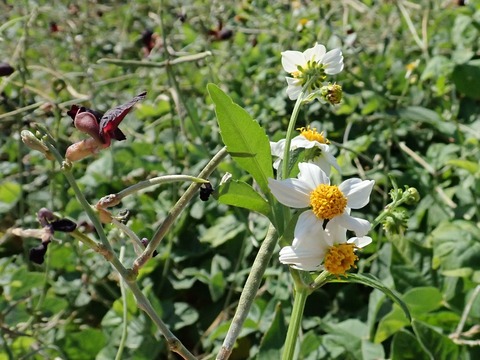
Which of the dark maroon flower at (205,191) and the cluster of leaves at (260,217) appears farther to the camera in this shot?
the cluster of leaves at (260,217)

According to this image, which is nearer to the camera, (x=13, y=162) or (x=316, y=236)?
(x=316, y=236)

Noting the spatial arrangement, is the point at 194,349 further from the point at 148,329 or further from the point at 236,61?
the point at 236,61

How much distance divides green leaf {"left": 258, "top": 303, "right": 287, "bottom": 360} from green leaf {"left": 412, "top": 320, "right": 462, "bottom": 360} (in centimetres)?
26

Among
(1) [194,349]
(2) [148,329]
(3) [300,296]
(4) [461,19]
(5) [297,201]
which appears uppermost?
(5) [297,201]

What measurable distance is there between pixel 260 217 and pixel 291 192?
1.03m

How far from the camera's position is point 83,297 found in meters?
1.85

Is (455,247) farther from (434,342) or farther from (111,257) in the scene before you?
(111,257)

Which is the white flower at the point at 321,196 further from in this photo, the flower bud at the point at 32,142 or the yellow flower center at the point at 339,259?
the flower bud at the point at 32,142

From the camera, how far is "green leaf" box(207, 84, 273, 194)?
87cm

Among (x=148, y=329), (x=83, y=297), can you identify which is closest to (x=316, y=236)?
(x=148, y=329)

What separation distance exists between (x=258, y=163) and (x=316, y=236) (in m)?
0.13

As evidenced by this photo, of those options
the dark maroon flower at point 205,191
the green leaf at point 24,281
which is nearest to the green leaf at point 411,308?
the dark maroon flower at point 205,191

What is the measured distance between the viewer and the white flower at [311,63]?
0.97 metres

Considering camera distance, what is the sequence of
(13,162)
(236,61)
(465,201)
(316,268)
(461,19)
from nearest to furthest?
(316,268), (465,201), (461,19), (13,162), (236,61)
